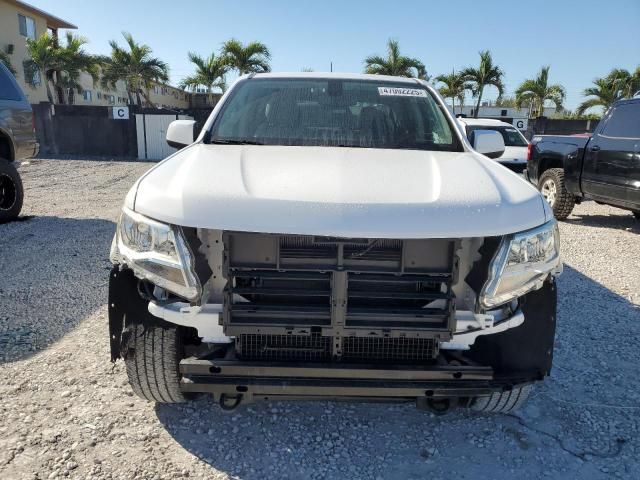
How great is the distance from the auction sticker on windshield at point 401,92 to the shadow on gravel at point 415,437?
208cm

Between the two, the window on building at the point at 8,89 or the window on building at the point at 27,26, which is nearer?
the window on building at the point at 8,89

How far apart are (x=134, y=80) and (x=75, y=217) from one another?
27148 mm

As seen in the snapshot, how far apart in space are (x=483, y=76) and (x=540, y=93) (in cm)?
457

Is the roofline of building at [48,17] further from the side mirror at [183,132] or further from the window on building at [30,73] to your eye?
the side mirror at [183,132]

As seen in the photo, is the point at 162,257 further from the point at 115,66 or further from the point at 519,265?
the point at 115,66

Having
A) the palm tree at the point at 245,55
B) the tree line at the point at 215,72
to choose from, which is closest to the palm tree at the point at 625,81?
the tree line at the point at 215,72

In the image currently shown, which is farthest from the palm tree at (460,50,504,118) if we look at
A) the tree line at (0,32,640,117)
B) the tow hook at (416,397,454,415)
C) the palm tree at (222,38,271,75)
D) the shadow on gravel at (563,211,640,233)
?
the tow hook at (416,397,454,415)

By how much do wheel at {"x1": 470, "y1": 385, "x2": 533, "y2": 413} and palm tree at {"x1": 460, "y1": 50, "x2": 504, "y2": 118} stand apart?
106ft

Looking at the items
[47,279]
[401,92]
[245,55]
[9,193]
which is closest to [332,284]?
[401,92]

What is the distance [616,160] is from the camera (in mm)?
6961

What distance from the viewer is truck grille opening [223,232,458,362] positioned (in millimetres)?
2014

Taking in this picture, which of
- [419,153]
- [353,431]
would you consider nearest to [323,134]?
[419,153]

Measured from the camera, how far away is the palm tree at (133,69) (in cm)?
3075

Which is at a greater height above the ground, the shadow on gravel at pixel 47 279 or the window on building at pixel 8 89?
the window on building at pixel 8 89
